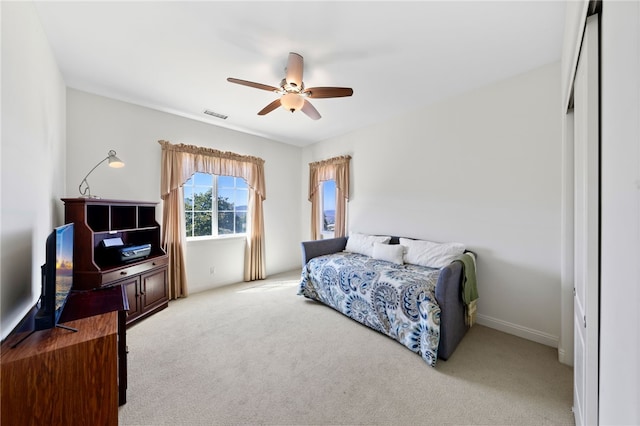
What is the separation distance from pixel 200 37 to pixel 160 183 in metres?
2.14

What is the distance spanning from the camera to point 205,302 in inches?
127

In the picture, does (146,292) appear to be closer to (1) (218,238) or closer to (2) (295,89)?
(1) (218,238)

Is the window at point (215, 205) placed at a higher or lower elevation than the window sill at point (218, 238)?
higher

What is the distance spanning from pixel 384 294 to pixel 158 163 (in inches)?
135

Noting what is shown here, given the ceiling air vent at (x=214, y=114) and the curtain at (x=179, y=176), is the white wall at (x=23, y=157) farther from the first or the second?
the ceiling air vent at (x=214, y=114)

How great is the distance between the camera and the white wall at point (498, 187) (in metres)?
2.25

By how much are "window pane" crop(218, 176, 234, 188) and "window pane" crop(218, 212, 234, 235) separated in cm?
48

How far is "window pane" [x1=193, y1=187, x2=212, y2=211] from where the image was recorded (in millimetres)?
3730

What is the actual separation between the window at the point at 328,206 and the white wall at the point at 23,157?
358 centimetres

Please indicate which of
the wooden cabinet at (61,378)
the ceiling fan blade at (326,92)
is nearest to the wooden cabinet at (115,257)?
the wooden cabinet at (61,378)

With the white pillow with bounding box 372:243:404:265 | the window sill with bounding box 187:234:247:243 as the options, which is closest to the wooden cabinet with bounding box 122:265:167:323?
the window sill with bounding box 187:234:247:243

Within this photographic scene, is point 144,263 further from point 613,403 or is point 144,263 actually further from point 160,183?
point 613,403

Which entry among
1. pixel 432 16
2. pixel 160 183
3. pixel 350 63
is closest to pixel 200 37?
pixel 350 63

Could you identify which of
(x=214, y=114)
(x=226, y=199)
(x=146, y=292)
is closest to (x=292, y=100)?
(x=214, y=114)
